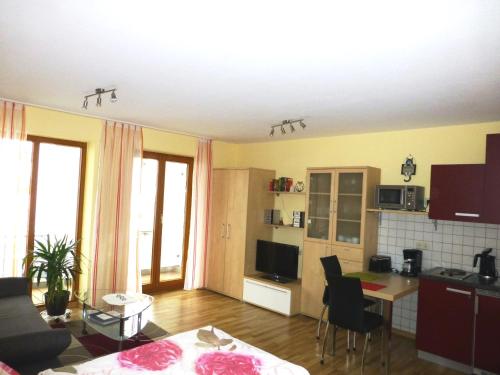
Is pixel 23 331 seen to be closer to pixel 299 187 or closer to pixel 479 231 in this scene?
pixel 299 187

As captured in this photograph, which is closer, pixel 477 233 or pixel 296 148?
pixel 477 233

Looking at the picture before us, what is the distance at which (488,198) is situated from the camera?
3.42 metres

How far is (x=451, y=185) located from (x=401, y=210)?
0.60 metres

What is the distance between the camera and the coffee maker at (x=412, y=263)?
13.5 ft

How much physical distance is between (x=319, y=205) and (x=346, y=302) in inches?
69.7

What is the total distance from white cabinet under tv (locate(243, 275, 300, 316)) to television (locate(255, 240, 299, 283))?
0.17 m

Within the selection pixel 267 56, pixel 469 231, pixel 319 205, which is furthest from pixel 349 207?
pixel 267 56

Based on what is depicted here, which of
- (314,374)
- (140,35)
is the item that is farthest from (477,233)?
(140,35)

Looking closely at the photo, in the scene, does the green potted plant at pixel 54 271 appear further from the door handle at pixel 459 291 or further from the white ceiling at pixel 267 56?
the door handle at pixel 459 291

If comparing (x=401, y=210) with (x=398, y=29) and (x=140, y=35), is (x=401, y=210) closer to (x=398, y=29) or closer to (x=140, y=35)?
(x=398, y=29)

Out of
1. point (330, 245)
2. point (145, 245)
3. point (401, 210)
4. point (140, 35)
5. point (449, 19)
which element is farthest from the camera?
point (145, 245)

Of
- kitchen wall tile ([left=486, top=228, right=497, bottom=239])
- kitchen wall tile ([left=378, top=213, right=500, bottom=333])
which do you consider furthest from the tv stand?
kitchen wall tile ([left=486, top=228, right=497, bottom=239])

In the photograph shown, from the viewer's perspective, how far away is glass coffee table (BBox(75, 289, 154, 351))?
3352 mm

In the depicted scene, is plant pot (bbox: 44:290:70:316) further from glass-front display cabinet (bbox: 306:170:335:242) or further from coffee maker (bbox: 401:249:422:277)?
coffee maker (bbox: 401:249:422:277)
